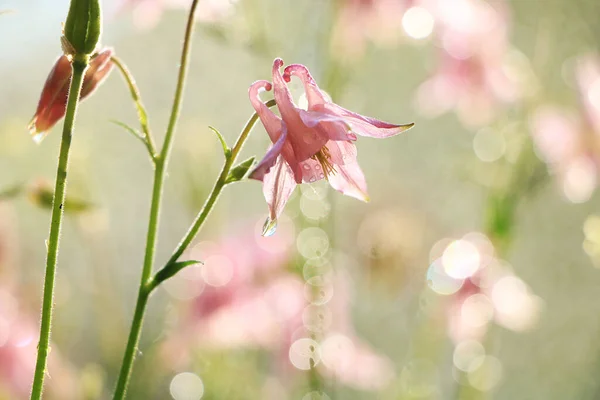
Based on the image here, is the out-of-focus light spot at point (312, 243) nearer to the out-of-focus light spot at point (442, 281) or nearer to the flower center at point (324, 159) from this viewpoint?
the out-of-focus light spot at point (442, 281)

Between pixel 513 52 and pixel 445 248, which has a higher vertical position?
pixel 513 52

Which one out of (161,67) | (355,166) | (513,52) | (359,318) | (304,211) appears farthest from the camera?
(161,67)

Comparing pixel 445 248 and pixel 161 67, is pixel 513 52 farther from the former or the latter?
pixel 161 67

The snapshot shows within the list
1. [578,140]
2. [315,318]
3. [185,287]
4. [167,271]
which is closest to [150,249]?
[167,271]

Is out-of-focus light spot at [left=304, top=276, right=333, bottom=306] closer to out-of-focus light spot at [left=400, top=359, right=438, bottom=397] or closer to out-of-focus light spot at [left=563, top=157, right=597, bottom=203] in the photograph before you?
out-of-focus light spot at [left=400, top=359, right=438, bottom=397]

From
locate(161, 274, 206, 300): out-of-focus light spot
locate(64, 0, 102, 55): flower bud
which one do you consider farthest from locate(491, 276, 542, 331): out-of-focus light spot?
locate(64, 0, 102, 55): flower bud

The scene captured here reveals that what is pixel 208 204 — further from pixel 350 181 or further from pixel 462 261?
pixel 462 261

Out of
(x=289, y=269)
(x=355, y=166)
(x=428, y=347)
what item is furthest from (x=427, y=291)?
(x=355, y=166)
